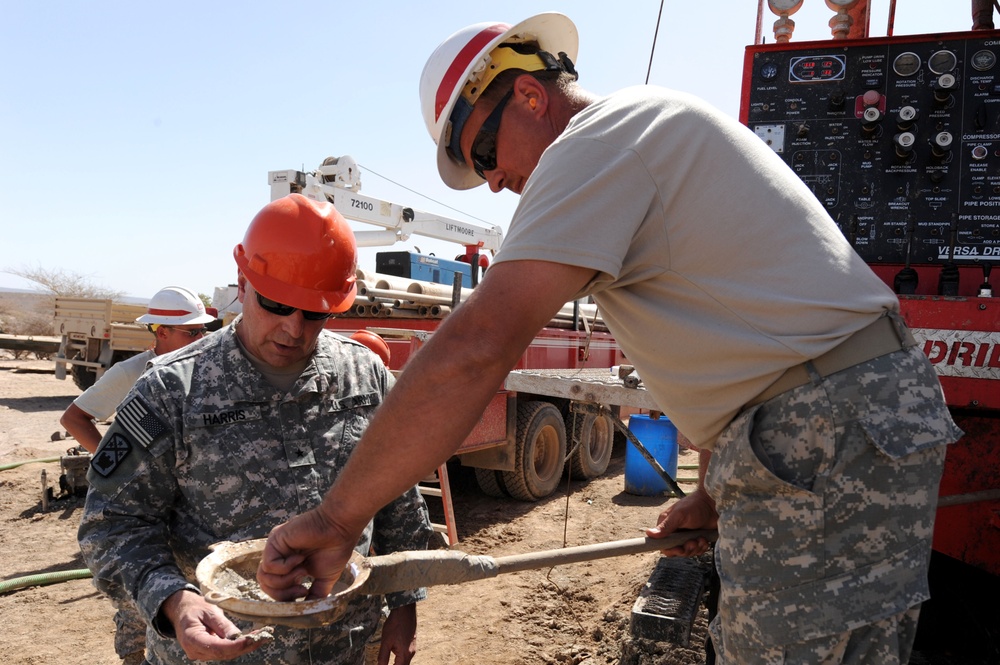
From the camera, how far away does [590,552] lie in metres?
2.05

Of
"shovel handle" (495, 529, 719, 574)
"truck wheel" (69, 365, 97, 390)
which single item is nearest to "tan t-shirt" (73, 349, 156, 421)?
"shovel handle" (495, 529, 719, 574)

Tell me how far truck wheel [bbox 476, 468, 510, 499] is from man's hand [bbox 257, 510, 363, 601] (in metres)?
6.80

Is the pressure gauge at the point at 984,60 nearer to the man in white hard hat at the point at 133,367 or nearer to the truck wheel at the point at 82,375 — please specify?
the man in white hard hat at the point at 133,367

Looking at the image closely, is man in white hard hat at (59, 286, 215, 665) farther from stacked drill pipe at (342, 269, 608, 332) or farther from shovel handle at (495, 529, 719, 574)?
shovel handle at (495, 529, 719, 574)

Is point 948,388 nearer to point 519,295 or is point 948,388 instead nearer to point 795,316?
point 795,316

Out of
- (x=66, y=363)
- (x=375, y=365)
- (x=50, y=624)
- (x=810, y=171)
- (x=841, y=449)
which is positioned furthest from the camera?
(x=66, y=363)

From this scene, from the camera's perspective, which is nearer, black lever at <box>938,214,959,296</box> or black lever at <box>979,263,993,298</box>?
black lever at <box>979,263,993,298</box>

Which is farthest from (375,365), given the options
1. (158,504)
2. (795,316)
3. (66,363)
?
(66,363)

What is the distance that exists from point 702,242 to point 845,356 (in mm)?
370

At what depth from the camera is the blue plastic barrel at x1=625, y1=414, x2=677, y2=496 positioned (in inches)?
328

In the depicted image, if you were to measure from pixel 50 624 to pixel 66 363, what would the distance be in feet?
42.6

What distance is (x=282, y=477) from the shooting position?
2.27m

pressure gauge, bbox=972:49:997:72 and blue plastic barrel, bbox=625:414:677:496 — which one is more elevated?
pressure gauge, bbox=972:49:997:72

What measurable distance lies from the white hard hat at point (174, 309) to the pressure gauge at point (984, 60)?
490 centimetres
